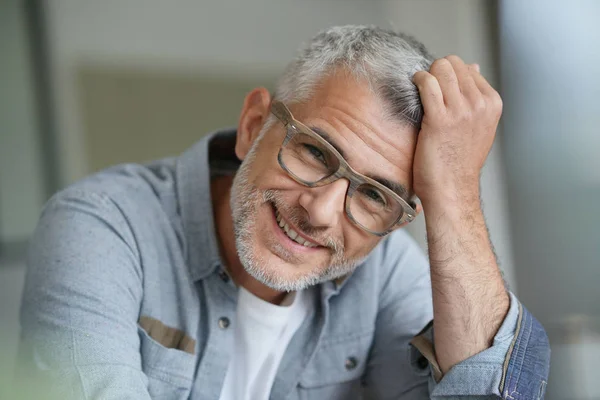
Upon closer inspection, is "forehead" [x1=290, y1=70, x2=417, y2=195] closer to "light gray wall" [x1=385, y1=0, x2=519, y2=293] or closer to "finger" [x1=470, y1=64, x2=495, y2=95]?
"finger" [x1=470, y1=64, x2=495, y2=95]

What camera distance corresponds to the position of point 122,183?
1345 mm

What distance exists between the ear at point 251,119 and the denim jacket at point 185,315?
0.33ft

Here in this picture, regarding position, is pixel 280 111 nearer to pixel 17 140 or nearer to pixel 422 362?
pixel 422 362

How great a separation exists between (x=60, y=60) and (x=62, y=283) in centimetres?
184

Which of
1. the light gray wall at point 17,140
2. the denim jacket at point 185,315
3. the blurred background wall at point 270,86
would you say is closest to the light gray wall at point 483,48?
the blurred background wall at point 270,86

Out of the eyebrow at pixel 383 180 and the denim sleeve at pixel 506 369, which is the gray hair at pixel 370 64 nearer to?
the eyebrow at pixel 383 180

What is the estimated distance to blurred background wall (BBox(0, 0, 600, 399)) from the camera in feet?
5.99

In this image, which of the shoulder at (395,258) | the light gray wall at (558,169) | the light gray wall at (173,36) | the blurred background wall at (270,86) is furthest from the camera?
the light gray wall at (173,36)

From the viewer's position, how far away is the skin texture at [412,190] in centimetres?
117

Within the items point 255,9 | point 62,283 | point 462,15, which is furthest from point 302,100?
point 255,9

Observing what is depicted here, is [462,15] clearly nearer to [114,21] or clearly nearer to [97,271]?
[97,271]

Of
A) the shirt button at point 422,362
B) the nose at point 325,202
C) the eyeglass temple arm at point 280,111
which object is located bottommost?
the shirt button at point 422,362

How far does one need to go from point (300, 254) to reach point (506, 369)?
433 mm

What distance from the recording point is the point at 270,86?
297 centimetres
